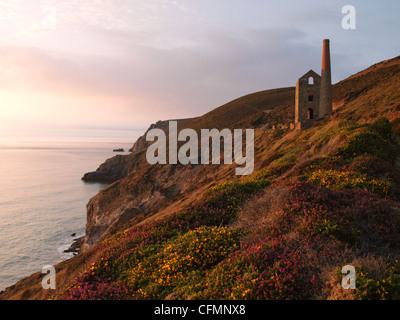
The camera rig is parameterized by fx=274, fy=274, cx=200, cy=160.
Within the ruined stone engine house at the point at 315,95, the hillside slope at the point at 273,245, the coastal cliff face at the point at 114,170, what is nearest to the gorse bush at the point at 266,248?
the hillside slope at the point at 273,245

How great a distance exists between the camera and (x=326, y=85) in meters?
36.3

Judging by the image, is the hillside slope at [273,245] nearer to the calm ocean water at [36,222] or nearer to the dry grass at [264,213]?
the dry grass at [264,213]

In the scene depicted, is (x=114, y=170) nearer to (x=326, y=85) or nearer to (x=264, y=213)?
(x=326, y=85)

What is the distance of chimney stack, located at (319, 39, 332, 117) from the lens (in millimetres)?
36219

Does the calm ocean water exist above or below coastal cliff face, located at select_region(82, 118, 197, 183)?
below

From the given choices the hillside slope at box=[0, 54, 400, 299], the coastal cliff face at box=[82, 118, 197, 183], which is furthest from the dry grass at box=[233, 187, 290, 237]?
the coastal cliff face at box=[82, 118, 197, 183]

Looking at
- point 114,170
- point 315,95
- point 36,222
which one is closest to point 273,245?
point 315,95

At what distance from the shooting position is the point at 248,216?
918 cm

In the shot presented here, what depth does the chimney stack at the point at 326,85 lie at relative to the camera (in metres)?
36.2

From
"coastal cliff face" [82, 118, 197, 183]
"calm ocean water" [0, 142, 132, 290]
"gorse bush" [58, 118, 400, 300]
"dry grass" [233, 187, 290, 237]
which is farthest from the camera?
"coastal cliff face" [82, 118, 197, 183]

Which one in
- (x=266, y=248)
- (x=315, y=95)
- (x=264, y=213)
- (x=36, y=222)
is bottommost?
(x=36, y=222)

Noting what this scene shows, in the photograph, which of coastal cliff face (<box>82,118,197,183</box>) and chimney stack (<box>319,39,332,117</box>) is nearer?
chimney stack (<box>319,39,332,117</box>)

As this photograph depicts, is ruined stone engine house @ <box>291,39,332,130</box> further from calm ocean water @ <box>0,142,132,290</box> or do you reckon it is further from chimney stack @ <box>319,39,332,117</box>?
calm ocean water @ <box>0,142,132,290</box>
